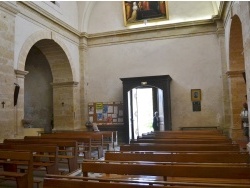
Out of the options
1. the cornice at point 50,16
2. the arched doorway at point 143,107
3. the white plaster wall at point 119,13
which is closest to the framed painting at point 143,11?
the white plaster wall at point 119,13

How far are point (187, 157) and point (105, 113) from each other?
28.8 ft

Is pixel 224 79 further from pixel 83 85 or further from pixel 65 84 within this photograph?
pixel 65 84

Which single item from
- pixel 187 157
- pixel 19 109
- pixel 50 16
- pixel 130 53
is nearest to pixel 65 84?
pixel 50 16

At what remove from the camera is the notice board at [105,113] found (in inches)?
467

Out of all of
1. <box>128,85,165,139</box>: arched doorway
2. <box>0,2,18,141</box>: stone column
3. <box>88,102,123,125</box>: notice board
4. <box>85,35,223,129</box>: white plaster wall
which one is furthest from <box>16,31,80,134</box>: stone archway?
<box>0,2,18,141</box>: stone column

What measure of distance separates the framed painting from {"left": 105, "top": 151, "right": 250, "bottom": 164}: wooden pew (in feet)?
30.2

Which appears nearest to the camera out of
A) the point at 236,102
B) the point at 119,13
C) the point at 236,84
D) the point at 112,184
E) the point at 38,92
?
the point at 112,184

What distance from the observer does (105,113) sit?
12117mm

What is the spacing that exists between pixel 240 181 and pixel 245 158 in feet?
1.55

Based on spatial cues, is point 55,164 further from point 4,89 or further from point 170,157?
point 4,89

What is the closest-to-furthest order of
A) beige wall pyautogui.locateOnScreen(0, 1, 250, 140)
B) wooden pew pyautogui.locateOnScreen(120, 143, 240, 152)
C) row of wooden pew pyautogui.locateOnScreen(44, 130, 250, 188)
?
row of wooden pew pyautogui.locateOnScreen(44, 130, 250, 188), wooden pew pyautogui.locateOnScreen(120, 143, 240, 152), beige wall pyautogui.locateOnScreen(0, 1, 250, 140)

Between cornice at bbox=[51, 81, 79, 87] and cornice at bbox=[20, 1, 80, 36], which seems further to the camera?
Answer: cornice at bbox=[51, 81, 79, 87]

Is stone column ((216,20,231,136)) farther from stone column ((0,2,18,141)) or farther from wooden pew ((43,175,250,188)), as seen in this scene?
wooden pew ((43,175,250,188))

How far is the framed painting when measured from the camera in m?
11.6
